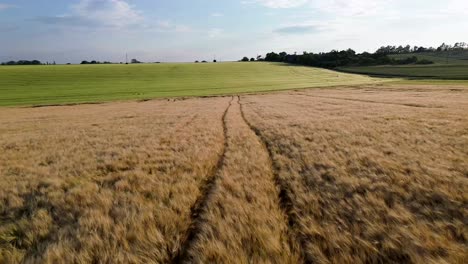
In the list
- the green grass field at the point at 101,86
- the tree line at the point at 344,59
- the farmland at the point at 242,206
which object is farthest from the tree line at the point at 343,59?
the farmland at the point at 242,206

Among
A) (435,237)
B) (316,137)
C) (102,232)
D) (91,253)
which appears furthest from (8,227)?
(316,137)

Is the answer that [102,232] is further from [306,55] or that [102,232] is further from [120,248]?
[306,55]

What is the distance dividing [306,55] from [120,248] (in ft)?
562

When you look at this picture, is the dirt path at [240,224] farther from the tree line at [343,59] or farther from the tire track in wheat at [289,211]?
the tree line at [343,59]

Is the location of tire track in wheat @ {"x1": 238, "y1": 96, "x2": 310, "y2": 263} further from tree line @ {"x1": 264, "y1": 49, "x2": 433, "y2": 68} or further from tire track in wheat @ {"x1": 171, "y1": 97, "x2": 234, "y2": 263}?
tree line @ {"x1": 264, "y1": 49, "x2": 433, "y2": 68}

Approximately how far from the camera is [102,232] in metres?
4.31

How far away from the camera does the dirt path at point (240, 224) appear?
3693 mm

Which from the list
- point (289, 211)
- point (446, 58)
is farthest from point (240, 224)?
point (446, 58)

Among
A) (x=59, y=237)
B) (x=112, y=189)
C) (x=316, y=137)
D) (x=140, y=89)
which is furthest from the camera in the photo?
(x=140, y=89)

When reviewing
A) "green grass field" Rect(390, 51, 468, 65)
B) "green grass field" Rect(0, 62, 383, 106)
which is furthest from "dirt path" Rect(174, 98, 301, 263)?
"green grass field" Rect(390, 51, 468, 65)

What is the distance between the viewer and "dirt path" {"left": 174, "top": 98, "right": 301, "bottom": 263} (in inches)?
145

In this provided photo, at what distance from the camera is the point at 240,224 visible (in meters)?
4.47

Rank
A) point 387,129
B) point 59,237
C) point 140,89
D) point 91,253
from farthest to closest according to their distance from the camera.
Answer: point 140,89 < point 387,129 < point 59,237 < point 91,253

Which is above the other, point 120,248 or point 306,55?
point 306,55
